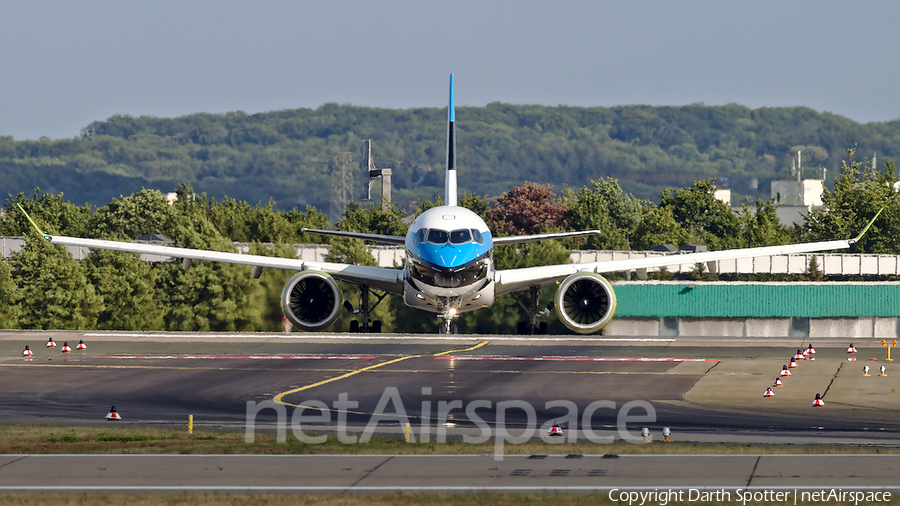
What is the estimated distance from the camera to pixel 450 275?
146ft

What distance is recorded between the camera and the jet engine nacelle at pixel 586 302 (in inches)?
1913

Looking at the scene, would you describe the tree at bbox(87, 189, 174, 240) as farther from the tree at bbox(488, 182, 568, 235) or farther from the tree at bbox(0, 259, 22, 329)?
the tree at bbox(0, 259, 22, 329)

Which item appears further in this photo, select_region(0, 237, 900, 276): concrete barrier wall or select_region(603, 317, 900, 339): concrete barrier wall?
select_region(0, 237, 900, 276): concrete barrier wall

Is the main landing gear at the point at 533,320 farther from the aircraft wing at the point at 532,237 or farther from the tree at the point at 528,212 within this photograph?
the tree at the point at 528,212

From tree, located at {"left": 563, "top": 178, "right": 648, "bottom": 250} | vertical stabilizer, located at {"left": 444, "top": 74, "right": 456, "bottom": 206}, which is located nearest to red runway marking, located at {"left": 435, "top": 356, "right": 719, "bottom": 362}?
vertical stabilizer, located at {"left": 444, "top": 74, "right": 456, "bottom": 206}

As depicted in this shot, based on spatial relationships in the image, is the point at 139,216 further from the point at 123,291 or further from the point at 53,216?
the point at 123,291

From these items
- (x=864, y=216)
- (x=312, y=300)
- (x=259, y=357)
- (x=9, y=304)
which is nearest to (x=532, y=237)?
(x=312, y=300)

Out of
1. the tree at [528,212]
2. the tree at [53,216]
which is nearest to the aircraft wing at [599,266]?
the tree at [528,212]

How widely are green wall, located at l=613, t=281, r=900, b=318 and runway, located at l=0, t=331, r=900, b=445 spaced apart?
35.0 meters

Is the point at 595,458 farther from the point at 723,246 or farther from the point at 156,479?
the point at 723,246

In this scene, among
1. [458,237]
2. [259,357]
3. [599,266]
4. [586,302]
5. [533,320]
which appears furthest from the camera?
[533,320]

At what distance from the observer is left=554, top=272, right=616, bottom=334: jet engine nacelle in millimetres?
48594

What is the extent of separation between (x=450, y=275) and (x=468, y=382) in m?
11.5

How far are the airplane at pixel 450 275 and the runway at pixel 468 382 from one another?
1482 millimetres
